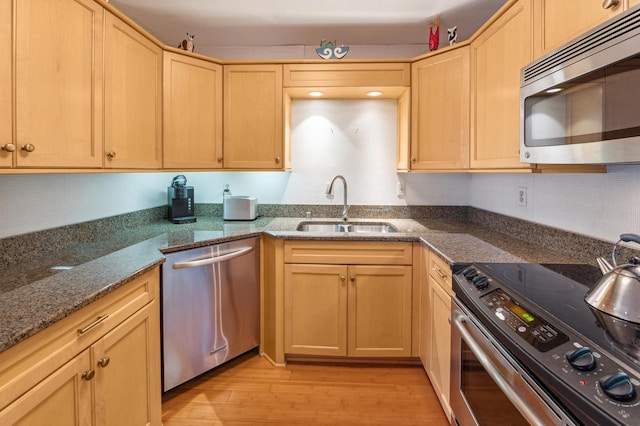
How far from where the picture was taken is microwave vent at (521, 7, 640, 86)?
0.90 m

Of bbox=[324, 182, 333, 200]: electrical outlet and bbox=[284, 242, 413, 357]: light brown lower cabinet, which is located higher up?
bbox=[324, 182, 333, 200]: electrical outlet

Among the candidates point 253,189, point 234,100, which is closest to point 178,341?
point 253,189

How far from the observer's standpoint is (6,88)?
1188mm

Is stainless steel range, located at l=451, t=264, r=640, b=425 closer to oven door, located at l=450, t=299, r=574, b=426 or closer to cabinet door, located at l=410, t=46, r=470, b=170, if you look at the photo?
oven door, located at l=450, t=299, r=574, b=426

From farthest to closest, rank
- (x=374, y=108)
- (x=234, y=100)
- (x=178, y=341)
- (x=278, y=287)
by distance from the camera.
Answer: (x=374, y=108), (x=234, y=100), (x=278, y=287), (x=178, y=341)

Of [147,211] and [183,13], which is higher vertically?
[183,13]

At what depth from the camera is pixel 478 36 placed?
202 cm

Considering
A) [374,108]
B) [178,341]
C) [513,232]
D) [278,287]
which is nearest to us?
[178,341]

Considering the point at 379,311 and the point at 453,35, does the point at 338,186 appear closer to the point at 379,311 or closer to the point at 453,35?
the point at 379,311

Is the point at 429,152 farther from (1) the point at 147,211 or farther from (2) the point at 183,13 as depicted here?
(1) the point at 147,211

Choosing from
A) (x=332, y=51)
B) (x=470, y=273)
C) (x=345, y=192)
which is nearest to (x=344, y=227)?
(x=345, y=192)

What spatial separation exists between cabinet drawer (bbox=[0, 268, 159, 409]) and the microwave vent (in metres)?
1.75

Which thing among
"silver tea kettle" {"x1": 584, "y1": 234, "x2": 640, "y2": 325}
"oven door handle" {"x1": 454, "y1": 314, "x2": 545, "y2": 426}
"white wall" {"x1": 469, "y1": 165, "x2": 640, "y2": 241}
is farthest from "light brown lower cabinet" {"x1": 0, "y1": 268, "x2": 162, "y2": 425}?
"white wall" {"x1": 469, "y1": 165, "x2": 640, "y2": 241}

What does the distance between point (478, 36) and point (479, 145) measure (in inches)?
24.5
